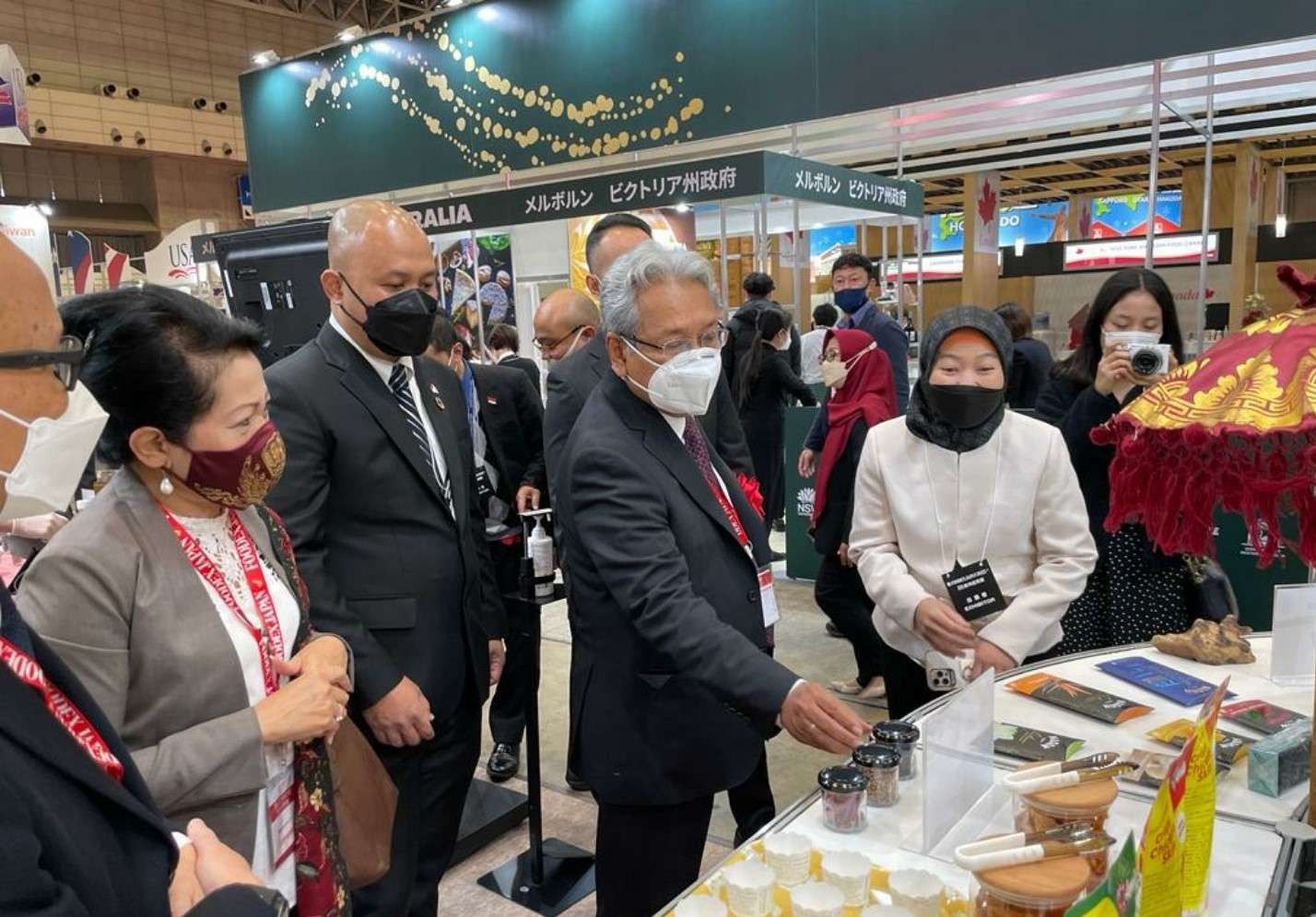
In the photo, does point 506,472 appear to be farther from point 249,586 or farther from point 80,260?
point 80,260

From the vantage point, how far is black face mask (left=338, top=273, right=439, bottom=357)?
1893 millimetres

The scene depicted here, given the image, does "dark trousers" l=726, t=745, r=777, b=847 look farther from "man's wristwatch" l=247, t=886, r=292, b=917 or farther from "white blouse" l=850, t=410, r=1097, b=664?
"man's wristwatch" l=247, t=886, r=292, b=917

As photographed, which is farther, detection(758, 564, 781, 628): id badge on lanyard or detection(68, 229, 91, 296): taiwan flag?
detection(68, 229, 91, 296): taiwan flag

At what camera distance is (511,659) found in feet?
11.1

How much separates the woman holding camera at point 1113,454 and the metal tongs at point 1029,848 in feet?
4.49

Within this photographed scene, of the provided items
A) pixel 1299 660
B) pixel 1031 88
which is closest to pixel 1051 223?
pixel 1031 88

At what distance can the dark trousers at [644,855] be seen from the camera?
1.67 m

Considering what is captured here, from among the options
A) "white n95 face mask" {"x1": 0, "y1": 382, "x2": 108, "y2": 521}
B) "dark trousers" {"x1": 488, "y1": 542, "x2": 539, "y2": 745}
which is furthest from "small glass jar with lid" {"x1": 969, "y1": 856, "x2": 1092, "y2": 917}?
"dark trousers" {"x1": 488, "y1": 542, "x2": 539, "y2": 745}

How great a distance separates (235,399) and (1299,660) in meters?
1.92

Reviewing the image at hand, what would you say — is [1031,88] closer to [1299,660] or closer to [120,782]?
[1299,660]

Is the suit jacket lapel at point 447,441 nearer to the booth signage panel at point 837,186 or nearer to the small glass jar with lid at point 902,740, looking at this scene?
the small glass jar with lid at point 902,740

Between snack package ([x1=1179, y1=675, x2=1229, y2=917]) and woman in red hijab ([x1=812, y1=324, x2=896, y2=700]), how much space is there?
2.63 metres

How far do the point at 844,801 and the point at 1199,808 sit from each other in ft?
1.47

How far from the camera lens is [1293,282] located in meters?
1.06
